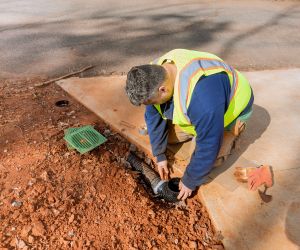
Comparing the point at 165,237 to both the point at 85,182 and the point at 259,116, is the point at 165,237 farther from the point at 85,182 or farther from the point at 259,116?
the point at 259,116

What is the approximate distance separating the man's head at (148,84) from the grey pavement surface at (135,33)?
2519mm

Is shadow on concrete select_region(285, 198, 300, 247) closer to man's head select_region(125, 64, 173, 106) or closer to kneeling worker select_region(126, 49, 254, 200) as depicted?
kneeling worker select_region(126, 49, 254, 200)

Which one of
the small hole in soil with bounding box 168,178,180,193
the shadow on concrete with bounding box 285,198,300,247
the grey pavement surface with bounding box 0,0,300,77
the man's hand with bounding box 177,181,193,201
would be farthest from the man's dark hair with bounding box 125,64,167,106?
the grey pavement surface with bounding box 0,0,300,77

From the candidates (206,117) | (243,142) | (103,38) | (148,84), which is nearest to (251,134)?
(243,142)

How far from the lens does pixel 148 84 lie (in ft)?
6.07

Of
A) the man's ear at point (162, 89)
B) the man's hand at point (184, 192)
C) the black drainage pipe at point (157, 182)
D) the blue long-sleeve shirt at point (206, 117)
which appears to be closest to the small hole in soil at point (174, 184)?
the black drainage pipe at point (157, 182)

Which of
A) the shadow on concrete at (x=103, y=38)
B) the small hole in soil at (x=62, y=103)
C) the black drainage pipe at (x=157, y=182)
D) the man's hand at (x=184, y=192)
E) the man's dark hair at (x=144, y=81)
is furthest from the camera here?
the shadow on concrete at (x=103, y=38)

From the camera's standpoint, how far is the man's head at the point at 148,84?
186 centimetres

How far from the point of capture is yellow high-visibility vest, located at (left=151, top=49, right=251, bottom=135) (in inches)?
76.7

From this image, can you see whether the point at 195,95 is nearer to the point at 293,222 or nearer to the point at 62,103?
the point at 293,222

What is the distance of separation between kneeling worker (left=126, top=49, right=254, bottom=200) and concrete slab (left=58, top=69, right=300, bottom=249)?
0.32 metres

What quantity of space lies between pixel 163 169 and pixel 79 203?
Answer: 720mm

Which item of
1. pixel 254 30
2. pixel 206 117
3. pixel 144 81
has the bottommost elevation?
pixel 254 30

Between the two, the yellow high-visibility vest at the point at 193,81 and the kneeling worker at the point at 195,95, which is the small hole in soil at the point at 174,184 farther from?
the yellow high-visibility vest at the point at 193,81
